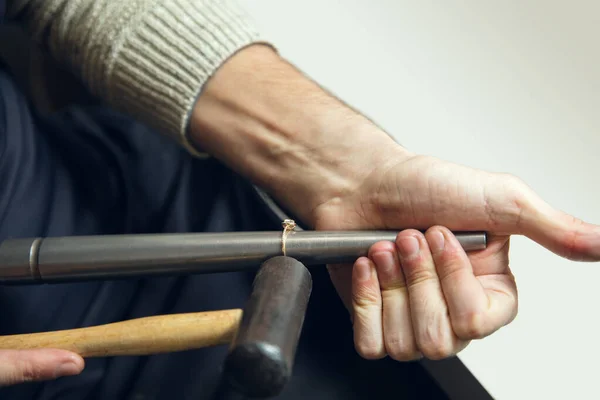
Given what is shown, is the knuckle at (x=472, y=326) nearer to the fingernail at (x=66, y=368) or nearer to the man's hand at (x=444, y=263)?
the man's hand at (x=444, y=263)

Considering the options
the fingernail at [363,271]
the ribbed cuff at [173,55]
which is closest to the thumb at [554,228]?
the fingernail at [363,271]

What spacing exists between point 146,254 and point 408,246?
19 cm

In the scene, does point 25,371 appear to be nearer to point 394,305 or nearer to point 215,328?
point 215,328

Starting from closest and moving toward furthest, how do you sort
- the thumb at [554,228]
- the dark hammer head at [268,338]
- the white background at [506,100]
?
the dark hammer head at [268,338], the thumb at [554,228], the white background at [506,100]

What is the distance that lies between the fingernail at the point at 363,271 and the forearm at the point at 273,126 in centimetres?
11

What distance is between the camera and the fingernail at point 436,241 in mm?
433

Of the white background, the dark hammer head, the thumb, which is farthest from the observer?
the white background

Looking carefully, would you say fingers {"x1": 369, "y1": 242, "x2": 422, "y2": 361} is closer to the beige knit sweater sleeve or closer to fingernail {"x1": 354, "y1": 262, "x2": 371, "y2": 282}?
fingernail {"x1": 354, "y1": 262, "x2": 371, "y2": 282}

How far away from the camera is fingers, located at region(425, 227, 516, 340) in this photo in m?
0.42

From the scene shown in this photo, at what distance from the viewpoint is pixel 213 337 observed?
1.24 ft

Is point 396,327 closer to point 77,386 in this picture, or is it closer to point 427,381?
point 427,381

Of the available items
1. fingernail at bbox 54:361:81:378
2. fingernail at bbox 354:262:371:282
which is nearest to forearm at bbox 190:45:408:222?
fingernail at bbox 354:262:371:282

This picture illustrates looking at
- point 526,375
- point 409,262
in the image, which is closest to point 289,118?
point 409,262

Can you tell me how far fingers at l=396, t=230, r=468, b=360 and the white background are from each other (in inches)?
3.8
